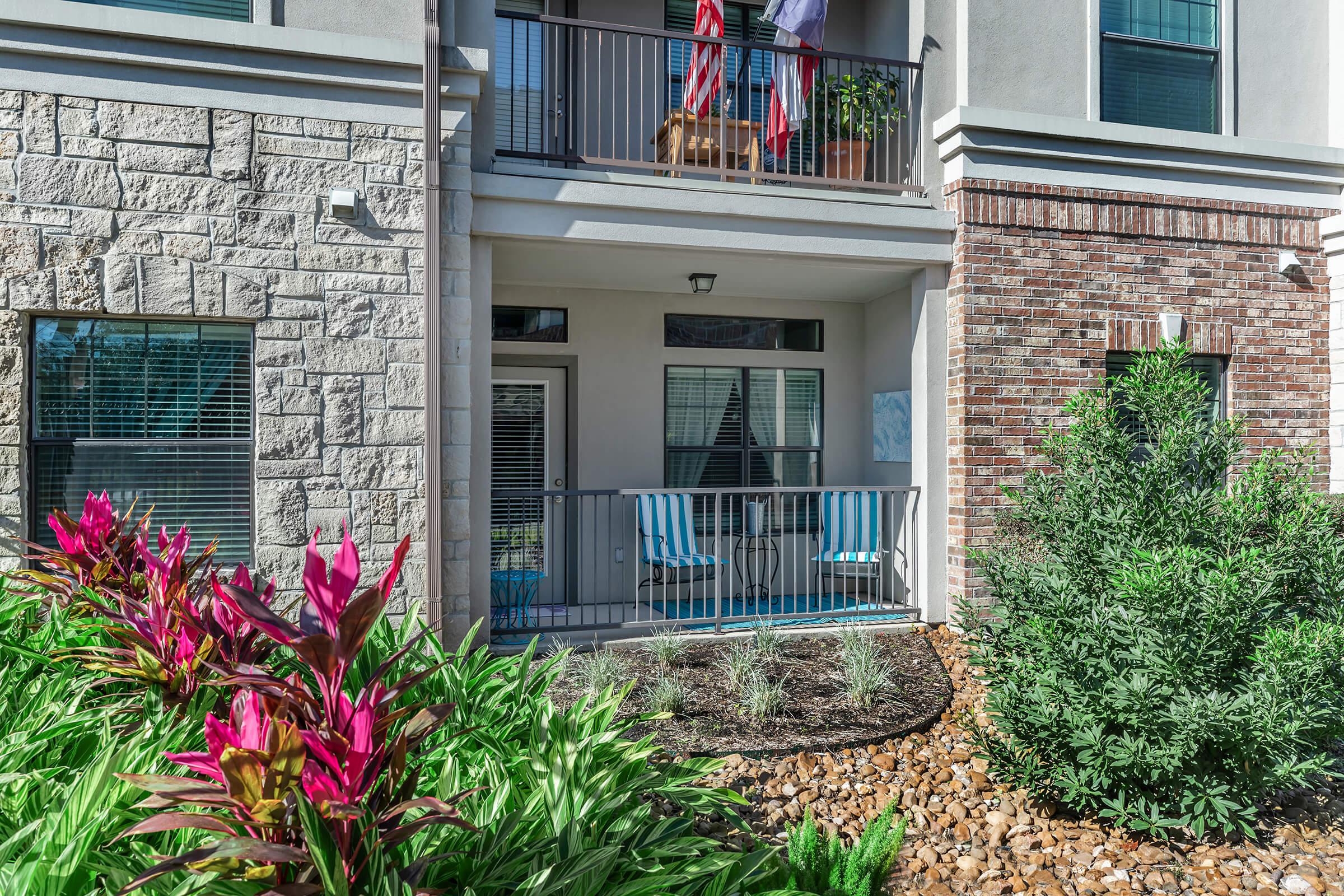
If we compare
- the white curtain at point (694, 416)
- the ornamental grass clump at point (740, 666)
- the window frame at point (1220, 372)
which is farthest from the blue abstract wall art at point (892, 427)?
the ornamental grass clump at point (740, 666)

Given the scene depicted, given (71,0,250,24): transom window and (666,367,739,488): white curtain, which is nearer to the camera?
(71,0,250,24): transom window

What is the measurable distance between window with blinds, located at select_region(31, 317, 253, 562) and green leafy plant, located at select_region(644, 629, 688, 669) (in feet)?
8.31

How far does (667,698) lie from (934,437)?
3.13 metres

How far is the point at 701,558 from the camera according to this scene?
22.7 ft

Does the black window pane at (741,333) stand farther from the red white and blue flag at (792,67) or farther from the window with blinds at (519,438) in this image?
the red white and blue flag at (792,67)

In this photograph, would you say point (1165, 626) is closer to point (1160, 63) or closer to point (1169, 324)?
point (1169, 324)

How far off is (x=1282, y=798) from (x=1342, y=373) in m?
4.64

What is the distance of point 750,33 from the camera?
7.85 metres

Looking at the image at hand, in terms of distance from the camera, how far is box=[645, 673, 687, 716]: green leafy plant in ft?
14.6

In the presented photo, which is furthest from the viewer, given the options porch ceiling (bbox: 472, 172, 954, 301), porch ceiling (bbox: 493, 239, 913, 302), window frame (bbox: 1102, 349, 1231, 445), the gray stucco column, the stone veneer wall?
window frame (bbox: 1102, 349, 1231, 445)

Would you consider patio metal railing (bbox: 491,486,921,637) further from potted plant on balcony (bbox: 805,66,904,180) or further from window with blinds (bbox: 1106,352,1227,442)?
potted plant on balcony (bbox: 805,66,904,180)

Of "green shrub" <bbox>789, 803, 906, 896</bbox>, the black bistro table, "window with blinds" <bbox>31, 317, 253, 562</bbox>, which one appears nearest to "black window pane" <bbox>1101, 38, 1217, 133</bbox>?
the black bistro table

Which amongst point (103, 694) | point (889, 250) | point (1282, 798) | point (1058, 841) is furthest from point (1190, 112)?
point (103, 694)

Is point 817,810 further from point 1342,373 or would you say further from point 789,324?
point 1342,373
